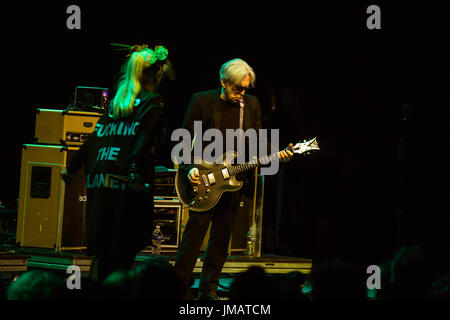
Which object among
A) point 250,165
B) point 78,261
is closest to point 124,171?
point 250,165

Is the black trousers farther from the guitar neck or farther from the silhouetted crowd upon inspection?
the silhouetted crowd

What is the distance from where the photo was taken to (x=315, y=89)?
7.02 meters

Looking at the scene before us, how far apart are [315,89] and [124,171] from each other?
4070mm

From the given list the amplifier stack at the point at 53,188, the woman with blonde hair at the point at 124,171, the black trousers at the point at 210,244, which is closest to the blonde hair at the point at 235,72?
the black trousers at the point at 210,244

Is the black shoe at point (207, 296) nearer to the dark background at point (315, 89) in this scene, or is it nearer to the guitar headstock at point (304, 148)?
the guitar headstock at point (304, 148)

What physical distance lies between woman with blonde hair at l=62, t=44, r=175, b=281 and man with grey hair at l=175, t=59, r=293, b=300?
1203 mm

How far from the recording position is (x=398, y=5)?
624cm

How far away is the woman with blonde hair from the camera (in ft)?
11.2

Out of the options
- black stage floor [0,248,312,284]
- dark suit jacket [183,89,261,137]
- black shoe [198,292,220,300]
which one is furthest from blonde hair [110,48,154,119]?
black stage floor [0,248,312,284]

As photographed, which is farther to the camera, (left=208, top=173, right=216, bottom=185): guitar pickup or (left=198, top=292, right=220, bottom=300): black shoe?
(left=208, top=173, right=216, bottom=185): guitar pickup

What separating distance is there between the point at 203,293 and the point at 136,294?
2070mm

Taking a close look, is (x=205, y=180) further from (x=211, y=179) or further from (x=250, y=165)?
(x=250, y=165)

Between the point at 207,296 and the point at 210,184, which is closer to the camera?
the point at 207,296

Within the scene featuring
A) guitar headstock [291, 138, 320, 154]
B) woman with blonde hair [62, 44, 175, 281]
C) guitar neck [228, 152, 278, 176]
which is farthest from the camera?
guitar headstock [291, 138, 320, 154]
